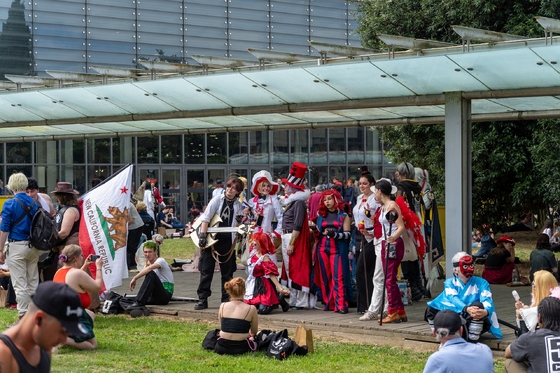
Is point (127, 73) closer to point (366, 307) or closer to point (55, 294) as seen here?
point (366, 307)

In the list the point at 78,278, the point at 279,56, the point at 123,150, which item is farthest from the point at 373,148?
the point at 78,278

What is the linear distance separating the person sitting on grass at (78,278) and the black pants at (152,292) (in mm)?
2669

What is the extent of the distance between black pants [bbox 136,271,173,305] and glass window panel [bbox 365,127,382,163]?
32.7m

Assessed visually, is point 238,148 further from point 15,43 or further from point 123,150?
point 15,43

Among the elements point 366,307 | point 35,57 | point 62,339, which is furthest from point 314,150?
point 62,339

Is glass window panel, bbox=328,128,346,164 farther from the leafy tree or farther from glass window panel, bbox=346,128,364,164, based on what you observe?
the leafy tree

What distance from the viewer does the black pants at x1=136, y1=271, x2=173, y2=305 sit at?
12.5m

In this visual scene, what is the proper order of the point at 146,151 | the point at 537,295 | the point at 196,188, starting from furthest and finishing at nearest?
the point at 196,188 → the point at 146,151 → the point at 537,295

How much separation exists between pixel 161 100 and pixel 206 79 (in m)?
1.60

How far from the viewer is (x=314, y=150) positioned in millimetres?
43000

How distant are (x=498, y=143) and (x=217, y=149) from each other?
2318cm

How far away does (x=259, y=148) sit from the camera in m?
41.5

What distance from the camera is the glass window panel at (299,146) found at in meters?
42.2

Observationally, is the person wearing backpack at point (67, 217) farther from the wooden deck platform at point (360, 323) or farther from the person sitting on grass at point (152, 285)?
the wooden deck platform at point (360, 323)
